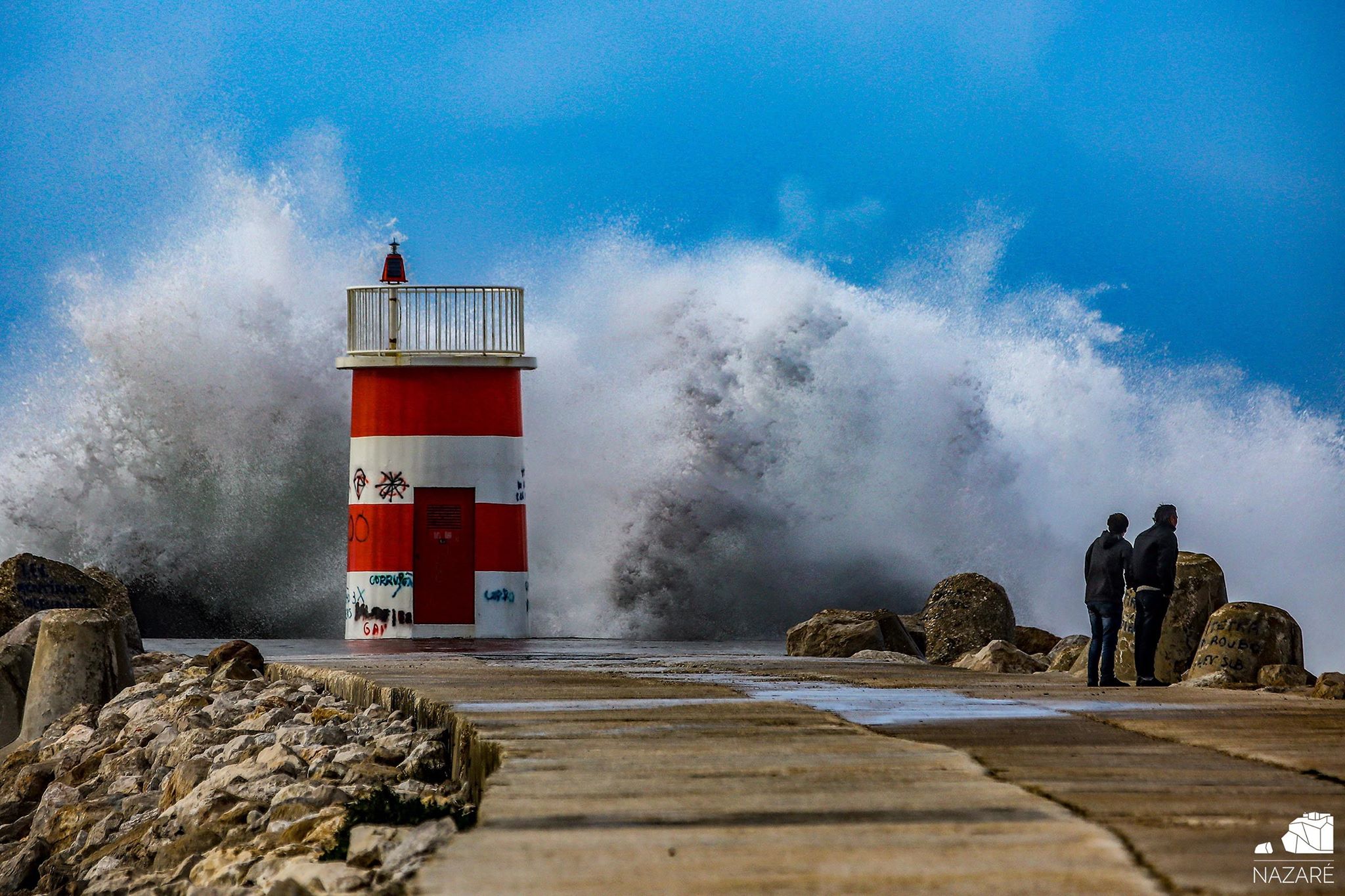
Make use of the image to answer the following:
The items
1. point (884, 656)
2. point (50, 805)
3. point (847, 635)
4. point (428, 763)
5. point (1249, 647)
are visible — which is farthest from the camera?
point (847, 635)

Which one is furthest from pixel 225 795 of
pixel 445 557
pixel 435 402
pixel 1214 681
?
pixel 435 402

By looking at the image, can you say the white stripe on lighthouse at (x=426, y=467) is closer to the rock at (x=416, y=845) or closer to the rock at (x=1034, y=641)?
the rock at (x=1034, y=641)

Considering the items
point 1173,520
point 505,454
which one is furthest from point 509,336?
point 1173,520

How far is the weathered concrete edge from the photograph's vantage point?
11.2 feet

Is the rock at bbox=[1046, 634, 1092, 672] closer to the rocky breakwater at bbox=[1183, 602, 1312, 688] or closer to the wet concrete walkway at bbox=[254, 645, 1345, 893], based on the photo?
the rocky breakwater at bbox=[1183, 602, 1312, 688]

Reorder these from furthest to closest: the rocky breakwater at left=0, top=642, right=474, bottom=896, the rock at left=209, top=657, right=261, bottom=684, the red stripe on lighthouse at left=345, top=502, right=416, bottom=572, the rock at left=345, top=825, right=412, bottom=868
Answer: the red stripe on lighthouse at left=345, top=502, right=416, bottom=572 < the rock at left=209, top=657, right=261, bottom=684 < the rocky breakwater at left=0, top=642, right=474, bottom=896 < the rock at left=345, top=825, right=412, bottom=868

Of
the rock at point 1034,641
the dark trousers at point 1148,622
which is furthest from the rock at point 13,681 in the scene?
the rock at point 1034,641

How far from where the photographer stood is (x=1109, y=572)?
7160mm

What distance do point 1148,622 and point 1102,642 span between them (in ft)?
1.05

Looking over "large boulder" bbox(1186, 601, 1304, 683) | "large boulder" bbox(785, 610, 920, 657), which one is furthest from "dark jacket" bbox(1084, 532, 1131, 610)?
"large boulder" bbox(785, 610, 920, 657)

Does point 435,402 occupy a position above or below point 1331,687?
above

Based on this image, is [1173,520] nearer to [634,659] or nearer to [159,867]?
[634,659]

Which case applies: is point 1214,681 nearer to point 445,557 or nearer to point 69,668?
point 69,668

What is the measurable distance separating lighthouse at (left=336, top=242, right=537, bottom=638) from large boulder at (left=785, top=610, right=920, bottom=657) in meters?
3.17
